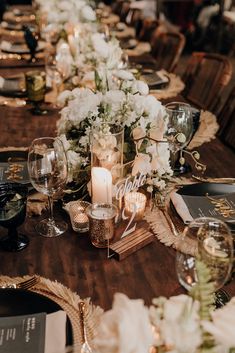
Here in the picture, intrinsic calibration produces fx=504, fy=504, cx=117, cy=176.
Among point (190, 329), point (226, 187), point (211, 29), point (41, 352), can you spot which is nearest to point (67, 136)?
point (226, 187)

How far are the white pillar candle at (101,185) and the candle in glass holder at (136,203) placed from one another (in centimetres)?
5

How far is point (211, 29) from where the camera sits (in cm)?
711

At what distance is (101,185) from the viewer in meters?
1.26

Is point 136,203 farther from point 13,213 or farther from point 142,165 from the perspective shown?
point 13,213

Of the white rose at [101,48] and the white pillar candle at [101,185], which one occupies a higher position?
the white pillar candle at [101,185]

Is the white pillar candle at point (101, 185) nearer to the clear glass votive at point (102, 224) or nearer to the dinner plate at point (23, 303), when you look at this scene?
the clear glass votive at point (102, 224)

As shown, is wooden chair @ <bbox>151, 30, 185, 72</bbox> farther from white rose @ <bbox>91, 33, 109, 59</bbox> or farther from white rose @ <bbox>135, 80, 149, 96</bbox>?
white rose @ <bbox>135, 80, 149, 96</bbox>

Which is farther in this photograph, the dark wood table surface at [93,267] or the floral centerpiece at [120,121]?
the floral centerpiece at [120,121]

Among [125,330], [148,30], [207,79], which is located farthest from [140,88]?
[148,30]

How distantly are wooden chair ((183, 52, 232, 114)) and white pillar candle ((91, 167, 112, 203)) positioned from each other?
1.17m

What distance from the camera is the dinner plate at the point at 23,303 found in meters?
0.98

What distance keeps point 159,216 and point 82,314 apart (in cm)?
42

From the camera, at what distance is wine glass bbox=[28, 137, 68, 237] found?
1.26 metres

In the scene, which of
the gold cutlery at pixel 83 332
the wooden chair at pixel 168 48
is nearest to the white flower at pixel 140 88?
the gold cutlery at pixel 83 332
